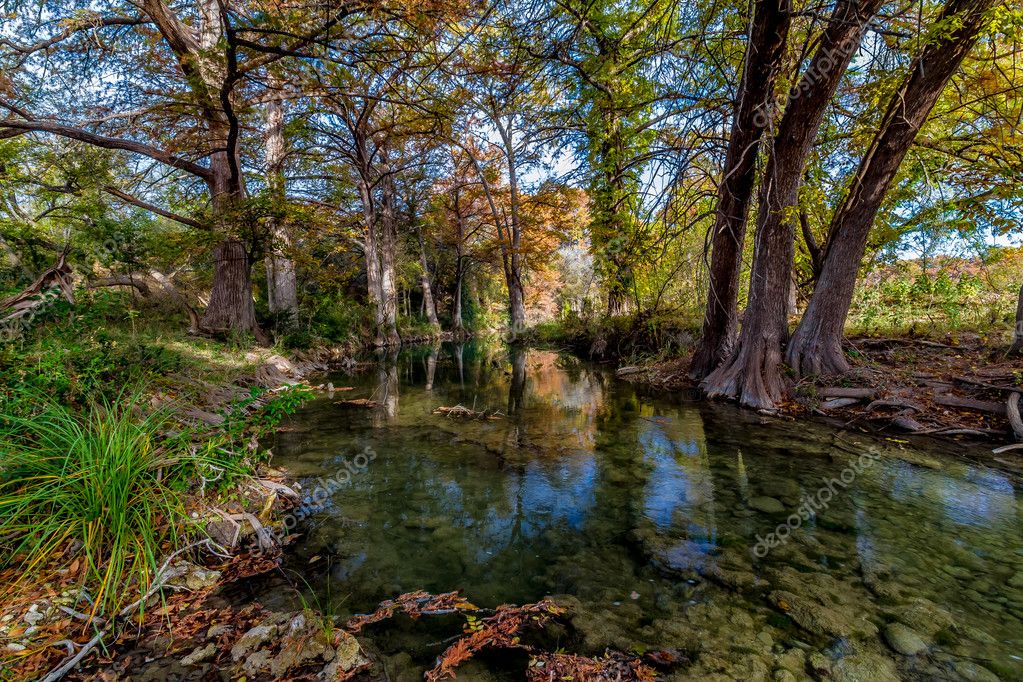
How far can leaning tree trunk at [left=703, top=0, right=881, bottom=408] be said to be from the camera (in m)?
5.69

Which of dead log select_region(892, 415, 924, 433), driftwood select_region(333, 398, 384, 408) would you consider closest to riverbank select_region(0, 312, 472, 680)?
driftwood select_region(333, 398, 384, 408)

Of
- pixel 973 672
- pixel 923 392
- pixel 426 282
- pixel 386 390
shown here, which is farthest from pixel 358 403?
pixel 426 282

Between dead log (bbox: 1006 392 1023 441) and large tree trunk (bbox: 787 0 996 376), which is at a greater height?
large tree trunk (bbox: 787 0 996 376)

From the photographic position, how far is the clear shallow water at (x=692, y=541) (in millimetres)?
2049

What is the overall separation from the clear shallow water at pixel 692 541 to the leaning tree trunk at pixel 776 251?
1199mm

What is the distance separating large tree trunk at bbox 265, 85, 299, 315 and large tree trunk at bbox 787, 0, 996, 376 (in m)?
10.4

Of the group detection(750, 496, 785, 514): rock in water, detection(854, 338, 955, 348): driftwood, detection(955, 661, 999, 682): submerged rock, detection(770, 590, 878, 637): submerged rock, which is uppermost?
detection(854, 338, 955, 348): driftwood

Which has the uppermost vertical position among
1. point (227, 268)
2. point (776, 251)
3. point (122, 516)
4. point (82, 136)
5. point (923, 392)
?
point (82, 136)

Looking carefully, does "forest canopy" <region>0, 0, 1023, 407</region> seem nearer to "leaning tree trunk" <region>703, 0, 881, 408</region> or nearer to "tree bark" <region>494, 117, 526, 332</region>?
"leaning tree trunk" <region>703, 0, 881, 408</region>

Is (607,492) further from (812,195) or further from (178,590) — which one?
(812,195)

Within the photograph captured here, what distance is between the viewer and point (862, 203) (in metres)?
6.14

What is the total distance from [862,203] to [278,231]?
11964 mm

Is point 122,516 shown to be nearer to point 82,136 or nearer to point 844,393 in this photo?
point 844,393

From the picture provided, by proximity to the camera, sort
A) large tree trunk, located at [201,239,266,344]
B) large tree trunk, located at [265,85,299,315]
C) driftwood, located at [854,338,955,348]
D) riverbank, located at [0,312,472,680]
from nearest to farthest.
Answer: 1. riverbank, located at [0,312,472,680]
2. driftwood, located at [854,338,955,348]
3. large tree trunk, located at [201,239,266,344]
4. large tree trunk, located at [265,85,299,315]
